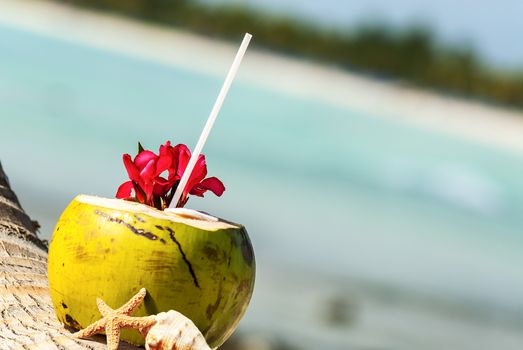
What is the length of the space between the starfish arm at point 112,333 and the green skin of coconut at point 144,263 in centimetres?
3

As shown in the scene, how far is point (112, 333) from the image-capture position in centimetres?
152

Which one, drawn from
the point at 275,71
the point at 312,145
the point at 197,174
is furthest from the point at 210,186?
the point at 275,71

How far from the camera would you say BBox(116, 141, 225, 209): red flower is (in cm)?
162

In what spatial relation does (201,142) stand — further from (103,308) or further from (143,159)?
(103,308)

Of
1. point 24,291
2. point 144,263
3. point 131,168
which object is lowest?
point 24,291

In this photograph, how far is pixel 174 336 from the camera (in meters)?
1.48

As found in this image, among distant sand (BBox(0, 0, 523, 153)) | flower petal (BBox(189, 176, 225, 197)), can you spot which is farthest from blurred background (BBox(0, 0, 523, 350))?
flower petal (BBox(189, 176, 225, 197))

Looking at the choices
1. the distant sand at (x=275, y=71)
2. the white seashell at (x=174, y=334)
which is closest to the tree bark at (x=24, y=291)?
the white seashell at (x=174, y=334)

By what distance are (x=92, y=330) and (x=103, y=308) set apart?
5 centimetres

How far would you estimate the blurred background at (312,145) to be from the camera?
721 cm

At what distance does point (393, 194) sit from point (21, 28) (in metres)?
13.4

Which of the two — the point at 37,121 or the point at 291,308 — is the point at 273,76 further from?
the point at 291,308

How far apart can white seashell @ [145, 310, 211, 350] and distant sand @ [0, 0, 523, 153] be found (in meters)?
25.2

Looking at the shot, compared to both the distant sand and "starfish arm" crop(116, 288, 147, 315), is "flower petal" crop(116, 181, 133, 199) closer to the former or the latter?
"starfish arm" crop(116, 288, 147, 315)
